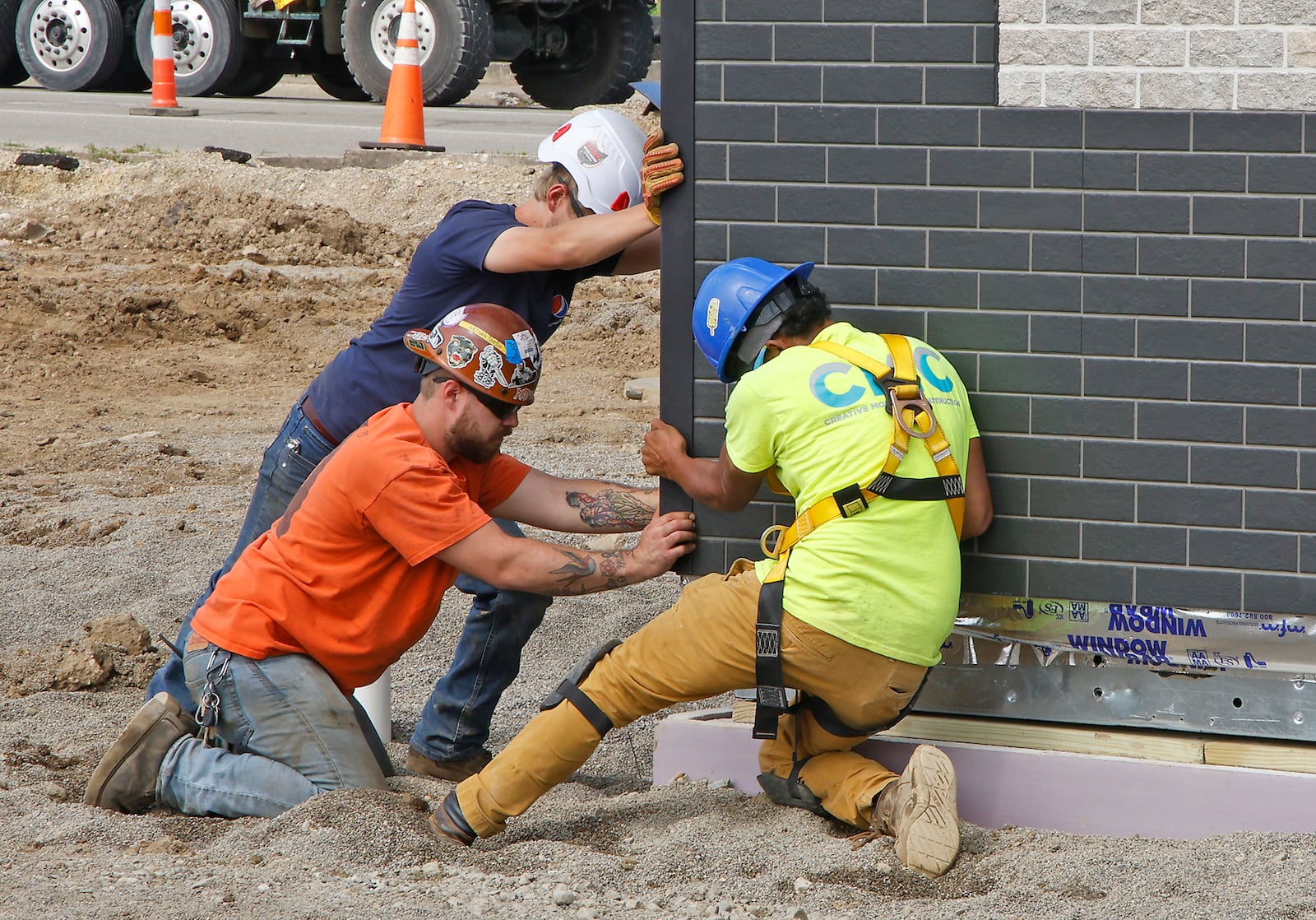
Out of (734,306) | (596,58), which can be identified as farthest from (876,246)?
(596,58)

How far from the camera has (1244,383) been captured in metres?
3.62

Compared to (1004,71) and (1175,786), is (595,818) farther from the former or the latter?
(1004,71)

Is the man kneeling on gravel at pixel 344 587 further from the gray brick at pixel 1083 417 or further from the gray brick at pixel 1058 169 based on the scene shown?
the gray brick at pixel 1058 169

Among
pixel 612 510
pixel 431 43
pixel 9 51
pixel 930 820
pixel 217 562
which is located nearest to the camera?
pixel 930 820

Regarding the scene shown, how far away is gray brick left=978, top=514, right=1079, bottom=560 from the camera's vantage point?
3.79 m

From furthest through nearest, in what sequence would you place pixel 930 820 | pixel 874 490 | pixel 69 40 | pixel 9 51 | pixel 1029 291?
pixel 9 51, pixel 69 40, pixel 1029 291, pixel 874 490, pixel 930 820

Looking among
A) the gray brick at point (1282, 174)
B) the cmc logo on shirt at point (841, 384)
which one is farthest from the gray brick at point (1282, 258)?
the cmc logo on shirt at point (841, 384)

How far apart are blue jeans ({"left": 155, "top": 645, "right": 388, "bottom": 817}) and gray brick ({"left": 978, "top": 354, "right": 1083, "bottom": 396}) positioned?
6.61ft

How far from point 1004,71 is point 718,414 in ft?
3.91

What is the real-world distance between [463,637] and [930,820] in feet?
5.59

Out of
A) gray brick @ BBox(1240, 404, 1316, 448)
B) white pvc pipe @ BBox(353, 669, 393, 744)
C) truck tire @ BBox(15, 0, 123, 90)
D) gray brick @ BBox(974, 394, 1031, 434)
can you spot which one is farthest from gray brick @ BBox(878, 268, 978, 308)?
truck tire @ BBox(15, 0, 123, 90)

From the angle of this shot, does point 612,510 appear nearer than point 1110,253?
No

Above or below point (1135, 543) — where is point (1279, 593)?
below

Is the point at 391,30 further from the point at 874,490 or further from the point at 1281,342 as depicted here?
the point at 1281,342
